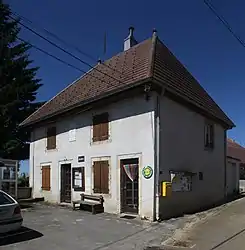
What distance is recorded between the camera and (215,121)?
1981 centimetres

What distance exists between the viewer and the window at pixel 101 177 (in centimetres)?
1620

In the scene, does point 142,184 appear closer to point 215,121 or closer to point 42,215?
point 42,215

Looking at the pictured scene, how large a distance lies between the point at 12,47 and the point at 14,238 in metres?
25.7

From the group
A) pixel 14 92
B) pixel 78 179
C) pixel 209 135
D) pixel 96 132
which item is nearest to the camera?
pixel 96 132

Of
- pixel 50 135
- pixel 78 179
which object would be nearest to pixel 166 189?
pixel 78 179

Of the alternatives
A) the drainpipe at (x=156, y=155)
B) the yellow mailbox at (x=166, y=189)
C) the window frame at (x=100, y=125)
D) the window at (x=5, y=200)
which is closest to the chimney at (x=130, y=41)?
the window frame at (x=100, y=125)

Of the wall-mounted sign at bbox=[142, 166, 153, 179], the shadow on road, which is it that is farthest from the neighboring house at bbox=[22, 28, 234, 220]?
the shadow on road

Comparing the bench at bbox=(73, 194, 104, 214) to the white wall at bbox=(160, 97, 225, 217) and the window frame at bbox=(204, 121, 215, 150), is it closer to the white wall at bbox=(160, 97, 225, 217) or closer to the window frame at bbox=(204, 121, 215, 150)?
the white wall at bbox=(160, 97, 225, 217)

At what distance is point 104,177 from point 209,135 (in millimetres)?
6309

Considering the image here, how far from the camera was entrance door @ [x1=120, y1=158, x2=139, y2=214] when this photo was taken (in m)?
14.8

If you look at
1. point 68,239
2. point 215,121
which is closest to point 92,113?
point 215,121

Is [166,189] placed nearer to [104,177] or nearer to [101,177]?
[104,177]

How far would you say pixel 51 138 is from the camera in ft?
68.8

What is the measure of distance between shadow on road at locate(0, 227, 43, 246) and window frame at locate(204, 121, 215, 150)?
10.1 m
